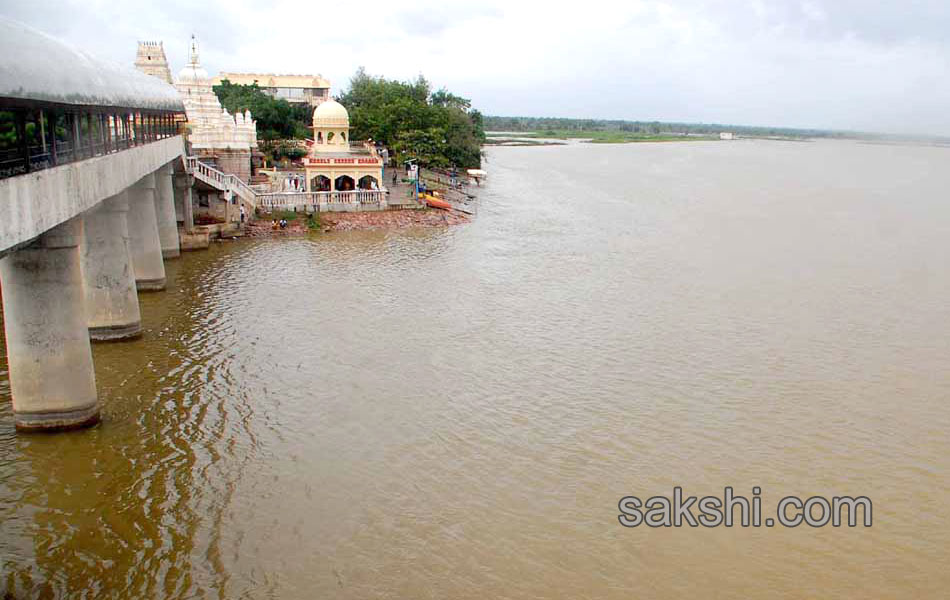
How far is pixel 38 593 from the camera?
10680 millimetres

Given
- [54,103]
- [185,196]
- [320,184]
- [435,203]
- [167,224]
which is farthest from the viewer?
[435,203]

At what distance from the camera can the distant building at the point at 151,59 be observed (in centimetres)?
5566

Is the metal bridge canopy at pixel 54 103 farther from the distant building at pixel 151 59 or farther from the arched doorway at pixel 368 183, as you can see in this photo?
the distant building at pixel 151 59

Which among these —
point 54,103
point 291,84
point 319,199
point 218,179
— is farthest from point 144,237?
point 291,84

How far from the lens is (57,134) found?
44.0 feet

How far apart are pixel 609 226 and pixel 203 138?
2300 centimetres

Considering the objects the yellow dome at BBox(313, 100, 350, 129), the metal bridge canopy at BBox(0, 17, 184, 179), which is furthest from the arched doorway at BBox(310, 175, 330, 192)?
→ the metal bridge canopy at BBox(0, 17, 184, 179)

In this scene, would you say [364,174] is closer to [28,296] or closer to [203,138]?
[203,138]

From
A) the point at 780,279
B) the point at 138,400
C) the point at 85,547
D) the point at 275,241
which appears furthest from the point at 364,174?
the point at 85,547

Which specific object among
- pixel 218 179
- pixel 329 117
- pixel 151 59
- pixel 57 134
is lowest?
pixel 218 179

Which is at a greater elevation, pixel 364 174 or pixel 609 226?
pixel 364 174

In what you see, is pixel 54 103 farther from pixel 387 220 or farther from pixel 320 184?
pixel 320 184

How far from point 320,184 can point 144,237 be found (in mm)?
18512

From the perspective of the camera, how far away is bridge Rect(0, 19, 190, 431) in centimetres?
1083
